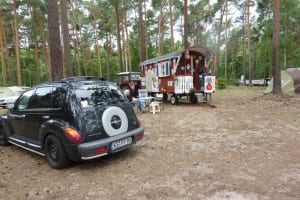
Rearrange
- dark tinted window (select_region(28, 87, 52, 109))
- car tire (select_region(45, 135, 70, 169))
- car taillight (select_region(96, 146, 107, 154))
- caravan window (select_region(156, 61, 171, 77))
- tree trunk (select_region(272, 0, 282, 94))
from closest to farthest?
car taillight (select_region(96, 146, 107, 154)) < car tire (select_region(45, 135, 70, 169)) < dark tinted window (select_region(28, 87, 52, 109)) < caravan window (select_region(156, 61, 171, 77)) < tree trunk (select_region(272, 0, 282, 94))

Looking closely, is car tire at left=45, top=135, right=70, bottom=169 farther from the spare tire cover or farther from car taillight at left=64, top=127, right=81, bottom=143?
the spare tire cover

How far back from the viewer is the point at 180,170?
365 centimetres

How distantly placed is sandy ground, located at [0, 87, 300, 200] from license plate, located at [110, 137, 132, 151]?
1.08 ft

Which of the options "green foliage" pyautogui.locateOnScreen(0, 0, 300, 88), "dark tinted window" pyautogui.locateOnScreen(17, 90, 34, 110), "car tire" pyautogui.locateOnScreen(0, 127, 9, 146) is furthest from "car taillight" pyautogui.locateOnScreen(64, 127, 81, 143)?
"green foliage" pyautogui.locateOnScreen(0, 0, 300, 88)

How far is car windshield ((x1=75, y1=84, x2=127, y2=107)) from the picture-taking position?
3.92m

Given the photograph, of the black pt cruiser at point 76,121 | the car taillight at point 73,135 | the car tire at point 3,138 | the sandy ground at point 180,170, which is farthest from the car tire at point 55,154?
the car tire at point 3,138

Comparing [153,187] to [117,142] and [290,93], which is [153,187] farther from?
[290,93]

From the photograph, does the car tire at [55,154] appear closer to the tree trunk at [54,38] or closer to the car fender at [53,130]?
the car fender at [53,130]

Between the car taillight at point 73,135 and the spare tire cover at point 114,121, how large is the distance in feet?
1.52

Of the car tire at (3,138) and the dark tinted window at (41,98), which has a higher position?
the dark tinted window at (41,98)

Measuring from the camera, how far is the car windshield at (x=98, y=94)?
3.92m

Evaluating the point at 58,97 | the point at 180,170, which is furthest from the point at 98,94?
the point at 180,170

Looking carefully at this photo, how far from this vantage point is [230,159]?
4004 millimetres

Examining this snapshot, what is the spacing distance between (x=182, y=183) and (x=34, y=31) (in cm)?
2229
